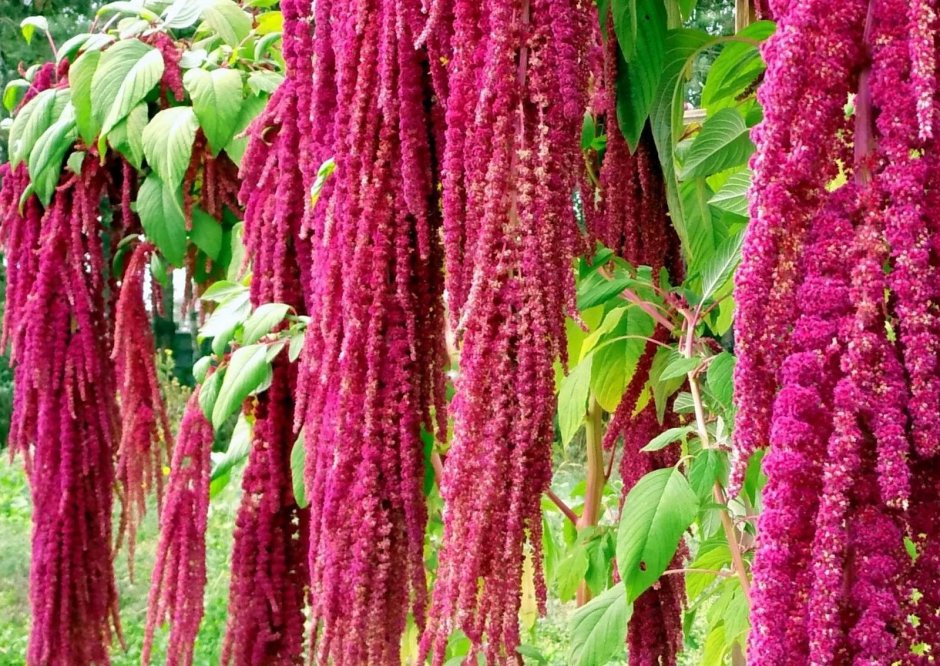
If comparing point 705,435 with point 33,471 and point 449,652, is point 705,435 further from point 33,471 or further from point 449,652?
point 33,471

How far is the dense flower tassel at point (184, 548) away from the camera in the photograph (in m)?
1.05

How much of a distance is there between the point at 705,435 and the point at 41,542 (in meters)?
1.06

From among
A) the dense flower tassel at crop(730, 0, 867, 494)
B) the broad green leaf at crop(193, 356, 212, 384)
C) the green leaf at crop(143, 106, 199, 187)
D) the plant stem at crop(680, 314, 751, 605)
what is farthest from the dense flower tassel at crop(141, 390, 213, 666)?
the dense flower tassel at crop(730, 0, 867, 494)

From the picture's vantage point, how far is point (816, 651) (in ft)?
1.04

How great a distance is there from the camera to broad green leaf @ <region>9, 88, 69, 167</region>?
4.79 feet

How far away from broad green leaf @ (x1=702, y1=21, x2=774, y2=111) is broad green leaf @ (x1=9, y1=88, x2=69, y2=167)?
1.01 meters

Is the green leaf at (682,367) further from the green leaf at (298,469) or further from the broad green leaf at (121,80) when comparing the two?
the broad green leaf at (121,80)

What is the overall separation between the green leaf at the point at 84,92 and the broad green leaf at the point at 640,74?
908 mm

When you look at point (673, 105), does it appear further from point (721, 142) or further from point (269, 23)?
point (269, 23)

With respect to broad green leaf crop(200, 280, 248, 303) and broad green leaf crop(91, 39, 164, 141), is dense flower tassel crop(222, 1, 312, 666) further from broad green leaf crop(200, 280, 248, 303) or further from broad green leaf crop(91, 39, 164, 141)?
broad green leaf crop(91, 39, 164, 141)

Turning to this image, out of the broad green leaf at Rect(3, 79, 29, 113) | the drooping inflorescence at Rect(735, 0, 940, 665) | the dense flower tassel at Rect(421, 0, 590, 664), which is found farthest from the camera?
the broad green leaf at Rect(3, 79, 29, 113)

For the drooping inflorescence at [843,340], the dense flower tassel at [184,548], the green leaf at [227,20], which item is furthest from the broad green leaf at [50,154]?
the drooping inflorescence at [843,340]

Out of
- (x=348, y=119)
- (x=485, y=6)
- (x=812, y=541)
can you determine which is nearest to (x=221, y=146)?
(x=348, y=119)

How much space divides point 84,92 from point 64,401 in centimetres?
44
